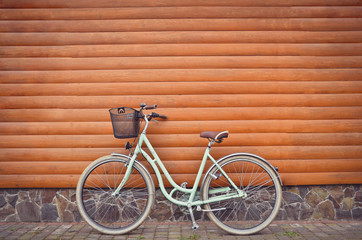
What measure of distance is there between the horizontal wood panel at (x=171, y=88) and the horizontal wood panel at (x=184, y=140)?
24.0 inches

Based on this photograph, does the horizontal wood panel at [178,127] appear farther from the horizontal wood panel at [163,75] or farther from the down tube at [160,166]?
the horizontal wood panel at [163,75]

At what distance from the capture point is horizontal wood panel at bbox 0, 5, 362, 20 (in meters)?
4.20

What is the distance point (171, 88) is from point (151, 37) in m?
0.79

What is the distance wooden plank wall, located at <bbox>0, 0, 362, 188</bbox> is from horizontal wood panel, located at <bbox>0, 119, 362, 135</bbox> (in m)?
0.01

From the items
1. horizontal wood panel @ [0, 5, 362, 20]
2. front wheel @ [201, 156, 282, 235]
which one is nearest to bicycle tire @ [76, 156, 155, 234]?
front wheel @ [201, 156, 282, 235]

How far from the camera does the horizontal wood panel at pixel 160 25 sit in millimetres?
4188

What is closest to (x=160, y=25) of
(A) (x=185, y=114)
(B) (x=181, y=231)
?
(A) (x=185, y=114)

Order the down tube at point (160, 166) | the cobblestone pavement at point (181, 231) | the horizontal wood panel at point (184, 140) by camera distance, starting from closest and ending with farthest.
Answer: the cobblestone pavement at point (181, 231)
the down tube at point (160, 166)
the horizontal wood panel at point (184, 140)

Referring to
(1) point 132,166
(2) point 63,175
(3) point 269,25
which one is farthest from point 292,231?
(2) point 63,175

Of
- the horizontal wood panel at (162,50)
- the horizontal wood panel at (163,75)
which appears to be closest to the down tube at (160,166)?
the horizontal wood panel at (163,75)

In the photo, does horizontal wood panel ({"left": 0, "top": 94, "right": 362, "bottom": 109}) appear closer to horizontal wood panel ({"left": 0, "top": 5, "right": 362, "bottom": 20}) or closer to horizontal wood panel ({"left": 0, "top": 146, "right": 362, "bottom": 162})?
horizontal wood panel ({"left": 0, "top": 146, "right": 362, "bottom": 162})

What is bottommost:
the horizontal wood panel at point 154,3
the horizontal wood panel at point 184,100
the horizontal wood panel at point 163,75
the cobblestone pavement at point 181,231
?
the cobblestone pavement at point 181,231

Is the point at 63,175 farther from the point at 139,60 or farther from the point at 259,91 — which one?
the point at 259,91

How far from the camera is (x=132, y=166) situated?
364 centimetres
